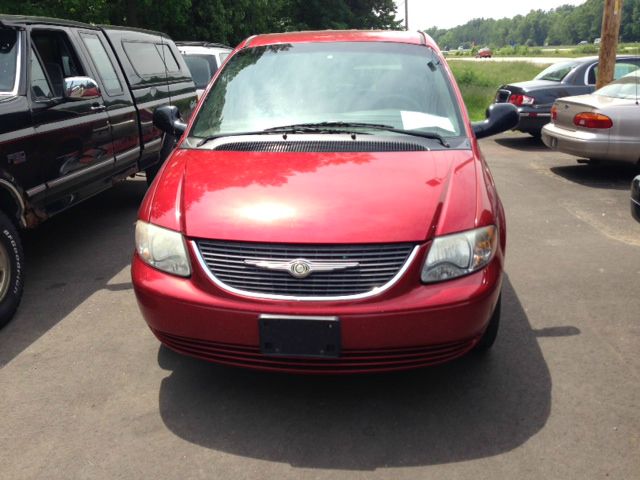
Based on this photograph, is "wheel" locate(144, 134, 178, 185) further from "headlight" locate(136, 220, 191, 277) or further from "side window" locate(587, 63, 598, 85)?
"side window" locate(587, 63, 598, 85)

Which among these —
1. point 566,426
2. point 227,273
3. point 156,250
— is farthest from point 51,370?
point 566,426

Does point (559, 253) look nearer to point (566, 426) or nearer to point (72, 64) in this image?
point (566, 426)

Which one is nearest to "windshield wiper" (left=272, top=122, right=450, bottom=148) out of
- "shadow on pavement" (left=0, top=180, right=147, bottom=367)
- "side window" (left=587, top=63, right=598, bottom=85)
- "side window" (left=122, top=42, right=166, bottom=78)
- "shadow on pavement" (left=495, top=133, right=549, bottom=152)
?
"shadow on pavement" (left=0, top=180, right=147, bottom=367)

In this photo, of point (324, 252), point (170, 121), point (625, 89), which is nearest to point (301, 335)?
point (324, 252)

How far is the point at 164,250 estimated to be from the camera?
3.08m

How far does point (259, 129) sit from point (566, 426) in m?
2.29

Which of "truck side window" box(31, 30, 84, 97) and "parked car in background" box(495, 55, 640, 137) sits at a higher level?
"truck side window" box(31, 30, 84, 97)

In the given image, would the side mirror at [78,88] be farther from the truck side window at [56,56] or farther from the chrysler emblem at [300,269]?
the chrysler emblem at [300,269]

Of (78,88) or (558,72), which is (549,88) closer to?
(558,72)

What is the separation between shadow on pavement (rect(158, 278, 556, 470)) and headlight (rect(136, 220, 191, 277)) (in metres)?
0.70

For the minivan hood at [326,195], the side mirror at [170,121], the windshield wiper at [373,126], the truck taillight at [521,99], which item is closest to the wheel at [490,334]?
the minivan hood at [326,195]

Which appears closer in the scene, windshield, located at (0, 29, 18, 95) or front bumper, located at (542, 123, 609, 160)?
windshield, located at (0, 29, 18, 95)

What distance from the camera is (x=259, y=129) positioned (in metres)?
3.95

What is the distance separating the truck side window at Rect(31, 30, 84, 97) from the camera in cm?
528
